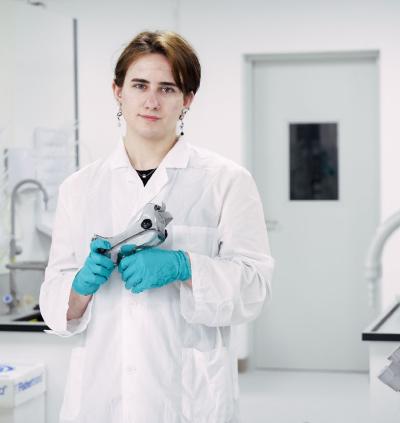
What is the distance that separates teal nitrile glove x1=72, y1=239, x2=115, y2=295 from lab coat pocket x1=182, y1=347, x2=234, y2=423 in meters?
0.22

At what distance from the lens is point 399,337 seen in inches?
89.0

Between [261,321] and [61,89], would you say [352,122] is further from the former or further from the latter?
[61,89]

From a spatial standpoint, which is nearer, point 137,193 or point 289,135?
point 137,193

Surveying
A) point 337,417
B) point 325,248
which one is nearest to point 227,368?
point 337,417

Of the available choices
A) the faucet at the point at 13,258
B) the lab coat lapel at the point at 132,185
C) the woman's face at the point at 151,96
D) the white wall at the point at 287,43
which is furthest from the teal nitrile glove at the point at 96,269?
the white wall at the point at 287,43

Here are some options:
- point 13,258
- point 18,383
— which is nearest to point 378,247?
point 18,383

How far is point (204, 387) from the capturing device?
1528 millimetres

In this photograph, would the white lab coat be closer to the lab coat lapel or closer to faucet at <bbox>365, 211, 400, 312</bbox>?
→ the lab coat lapel

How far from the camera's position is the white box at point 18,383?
7.72 feet

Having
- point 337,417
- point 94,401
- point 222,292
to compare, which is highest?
point 222,292

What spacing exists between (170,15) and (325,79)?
985 millimetres

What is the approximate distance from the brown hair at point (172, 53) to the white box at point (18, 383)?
1177 millimetres

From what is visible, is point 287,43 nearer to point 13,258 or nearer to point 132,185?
point 13,258

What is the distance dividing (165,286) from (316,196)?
3.21 meters
